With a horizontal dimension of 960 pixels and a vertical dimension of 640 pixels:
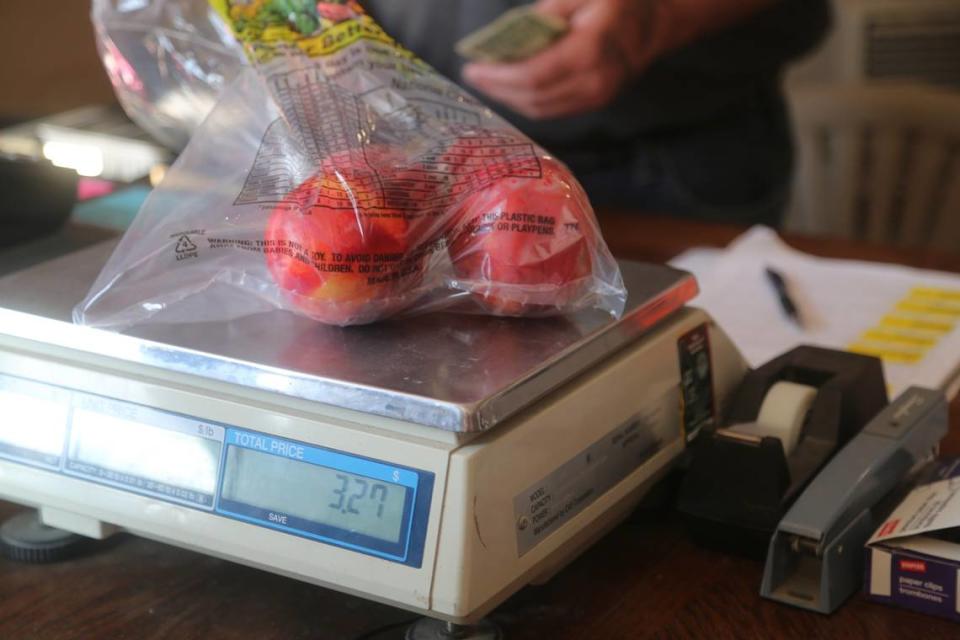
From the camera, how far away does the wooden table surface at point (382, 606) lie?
59 centimetres

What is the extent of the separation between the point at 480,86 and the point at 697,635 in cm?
84

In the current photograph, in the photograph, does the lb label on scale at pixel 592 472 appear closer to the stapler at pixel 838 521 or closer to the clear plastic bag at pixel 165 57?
the stapler at pixel 838 521

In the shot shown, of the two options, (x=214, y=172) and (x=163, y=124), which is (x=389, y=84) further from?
(x=163, y=124)

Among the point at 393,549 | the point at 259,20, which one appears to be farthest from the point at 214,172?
the point at 393,549

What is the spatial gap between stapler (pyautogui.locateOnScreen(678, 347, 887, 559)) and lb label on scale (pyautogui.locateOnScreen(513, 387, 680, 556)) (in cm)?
3

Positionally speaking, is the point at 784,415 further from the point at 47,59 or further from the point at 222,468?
the point at 47,59

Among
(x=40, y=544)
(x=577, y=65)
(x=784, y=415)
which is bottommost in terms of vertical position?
(x=40, y=544)

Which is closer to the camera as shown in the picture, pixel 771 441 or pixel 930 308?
pixel 771 441

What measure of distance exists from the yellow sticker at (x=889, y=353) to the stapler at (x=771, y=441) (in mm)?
194

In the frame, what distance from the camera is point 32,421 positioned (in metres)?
0.62

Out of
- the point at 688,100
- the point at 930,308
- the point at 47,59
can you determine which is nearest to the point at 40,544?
the point at 930,308

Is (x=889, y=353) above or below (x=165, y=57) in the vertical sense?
below

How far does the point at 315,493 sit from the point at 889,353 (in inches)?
22.2

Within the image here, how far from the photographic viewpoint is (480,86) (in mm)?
1309
